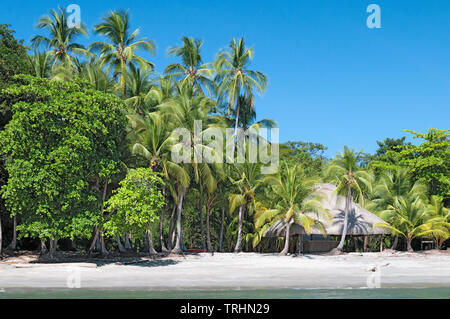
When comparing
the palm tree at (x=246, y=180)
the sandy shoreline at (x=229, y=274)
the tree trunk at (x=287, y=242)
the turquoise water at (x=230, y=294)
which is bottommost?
the sandy shoreline at (x=229, y=274)

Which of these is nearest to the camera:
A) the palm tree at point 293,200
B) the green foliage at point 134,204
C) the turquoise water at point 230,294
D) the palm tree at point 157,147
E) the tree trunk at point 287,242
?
the turquoise water at point 230,294

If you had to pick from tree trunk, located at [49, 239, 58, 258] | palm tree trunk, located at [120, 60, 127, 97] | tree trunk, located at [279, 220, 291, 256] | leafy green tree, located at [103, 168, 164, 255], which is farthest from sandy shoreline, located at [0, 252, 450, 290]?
palm tree trunk, located at [120, 60, 127, 97]

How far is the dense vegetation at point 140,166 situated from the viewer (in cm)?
2044

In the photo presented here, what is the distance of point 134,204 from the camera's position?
Answer: 843 inches

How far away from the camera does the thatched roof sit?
29.2 meters

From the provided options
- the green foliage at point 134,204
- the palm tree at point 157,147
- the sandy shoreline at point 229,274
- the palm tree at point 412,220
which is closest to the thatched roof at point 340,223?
the palm tree at point 412,220

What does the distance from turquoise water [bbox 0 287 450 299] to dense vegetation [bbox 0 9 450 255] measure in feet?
19.4

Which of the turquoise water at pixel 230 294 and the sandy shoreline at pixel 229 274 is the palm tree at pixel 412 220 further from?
the turquoise water at pixel 230 294

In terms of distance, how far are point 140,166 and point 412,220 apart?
16.3 meters

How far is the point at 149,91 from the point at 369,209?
1559cm

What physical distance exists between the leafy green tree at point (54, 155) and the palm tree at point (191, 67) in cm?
1512

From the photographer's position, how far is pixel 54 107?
67.3 feet

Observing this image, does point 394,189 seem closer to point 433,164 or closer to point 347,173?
point 433,164

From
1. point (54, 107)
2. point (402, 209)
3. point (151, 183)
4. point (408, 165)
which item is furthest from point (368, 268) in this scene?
point (408, 165)
